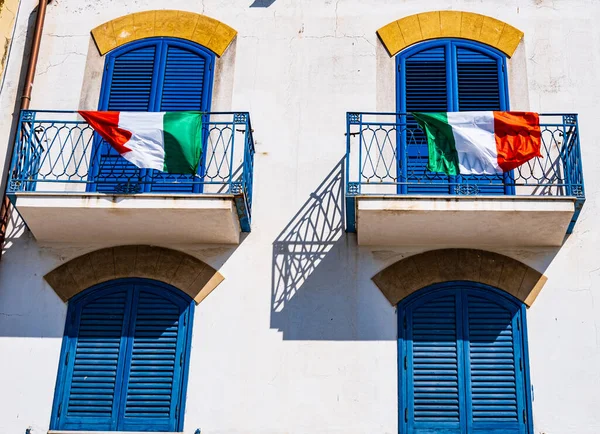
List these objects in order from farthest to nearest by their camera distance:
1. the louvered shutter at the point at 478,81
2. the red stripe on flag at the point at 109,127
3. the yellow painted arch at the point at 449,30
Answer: the yellow painted arch at the point at 449,30
the louvered shutter at the point at 478,81
the red stripe on flag at the point at 109,127

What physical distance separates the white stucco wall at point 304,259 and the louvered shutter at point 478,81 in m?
0.25

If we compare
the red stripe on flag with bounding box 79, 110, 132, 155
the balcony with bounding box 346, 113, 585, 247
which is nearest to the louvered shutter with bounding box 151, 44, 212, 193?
the red stripe on flag with bounding box 79, 110, 132, 155

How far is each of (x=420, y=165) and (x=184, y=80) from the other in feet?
10.7

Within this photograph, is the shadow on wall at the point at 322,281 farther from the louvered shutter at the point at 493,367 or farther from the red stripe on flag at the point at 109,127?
the red stripe on flag at the point at 109,127

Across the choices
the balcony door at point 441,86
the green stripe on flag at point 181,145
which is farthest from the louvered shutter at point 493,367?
the green stripe on flag at point 181,145

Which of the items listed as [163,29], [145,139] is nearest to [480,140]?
[145,139]

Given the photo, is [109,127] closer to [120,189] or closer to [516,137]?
[120,189]

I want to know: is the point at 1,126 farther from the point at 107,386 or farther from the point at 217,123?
the point at 107,386

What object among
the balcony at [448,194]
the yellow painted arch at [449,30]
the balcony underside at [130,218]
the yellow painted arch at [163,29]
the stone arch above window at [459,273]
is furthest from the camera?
the yellow painted arch at [163,29]

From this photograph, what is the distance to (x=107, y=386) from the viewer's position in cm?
1104

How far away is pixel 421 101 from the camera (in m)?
12.6

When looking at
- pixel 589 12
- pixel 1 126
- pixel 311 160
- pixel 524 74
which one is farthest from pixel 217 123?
pixel 589 12

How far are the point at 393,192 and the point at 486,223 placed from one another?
4.22 ft

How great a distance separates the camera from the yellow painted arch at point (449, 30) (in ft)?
42.3
